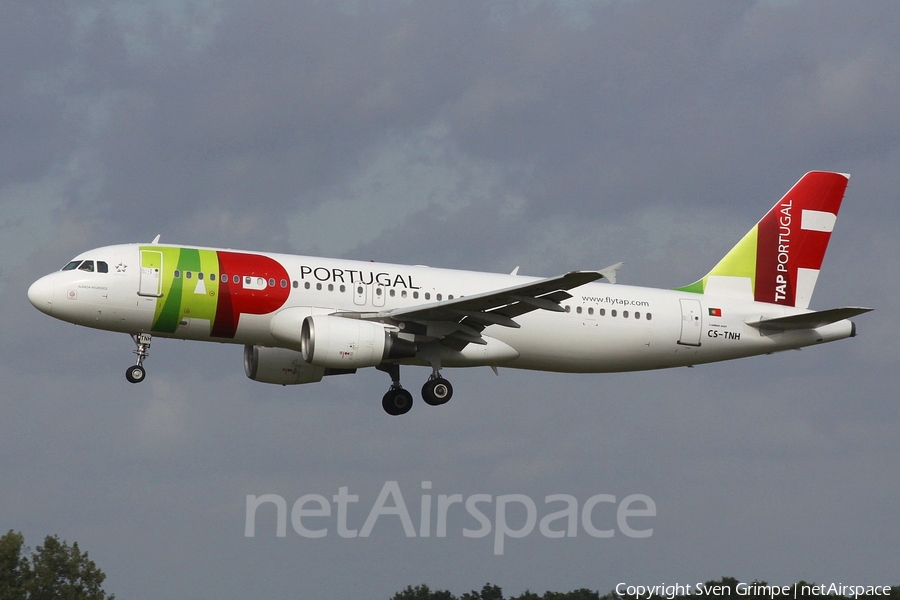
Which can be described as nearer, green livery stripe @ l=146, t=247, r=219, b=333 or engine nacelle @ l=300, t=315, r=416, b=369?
engine nacelle @ l=300, t=315, r=416, b=369

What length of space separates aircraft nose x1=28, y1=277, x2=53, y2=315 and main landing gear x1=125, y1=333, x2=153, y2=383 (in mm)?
2663

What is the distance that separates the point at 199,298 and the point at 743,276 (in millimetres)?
19421

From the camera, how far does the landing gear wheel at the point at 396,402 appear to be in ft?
152

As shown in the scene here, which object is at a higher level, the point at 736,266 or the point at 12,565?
the point at 736,266

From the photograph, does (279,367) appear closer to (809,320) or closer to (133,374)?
(133,374)

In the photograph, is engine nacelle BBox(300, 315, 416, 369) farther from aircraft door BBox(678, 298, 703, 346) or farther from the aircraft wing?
aircraft door BBox(678, 298, 703, 346)

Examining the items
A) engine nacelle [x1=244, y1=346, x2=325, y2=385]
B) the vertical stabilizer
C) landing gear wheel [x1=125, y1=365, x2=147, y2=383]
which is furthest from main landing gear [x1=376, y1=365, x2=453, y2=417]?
the vertical stabilizer

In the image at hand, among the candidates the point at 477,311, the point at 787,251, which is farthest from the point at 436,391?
the point at 787,251

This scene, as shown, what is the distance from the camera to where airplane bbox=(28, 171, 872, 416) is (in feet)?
137

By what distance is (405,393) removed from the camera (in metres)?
46.6

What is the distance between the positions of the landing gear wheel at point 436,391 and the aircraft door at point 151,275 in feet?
29.4

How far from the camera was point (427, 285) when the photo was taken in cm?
4450

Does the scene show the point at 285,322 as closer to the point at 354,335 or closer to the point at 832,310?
the point at 354,335

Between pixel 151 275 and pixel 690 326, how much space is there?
693 inches
